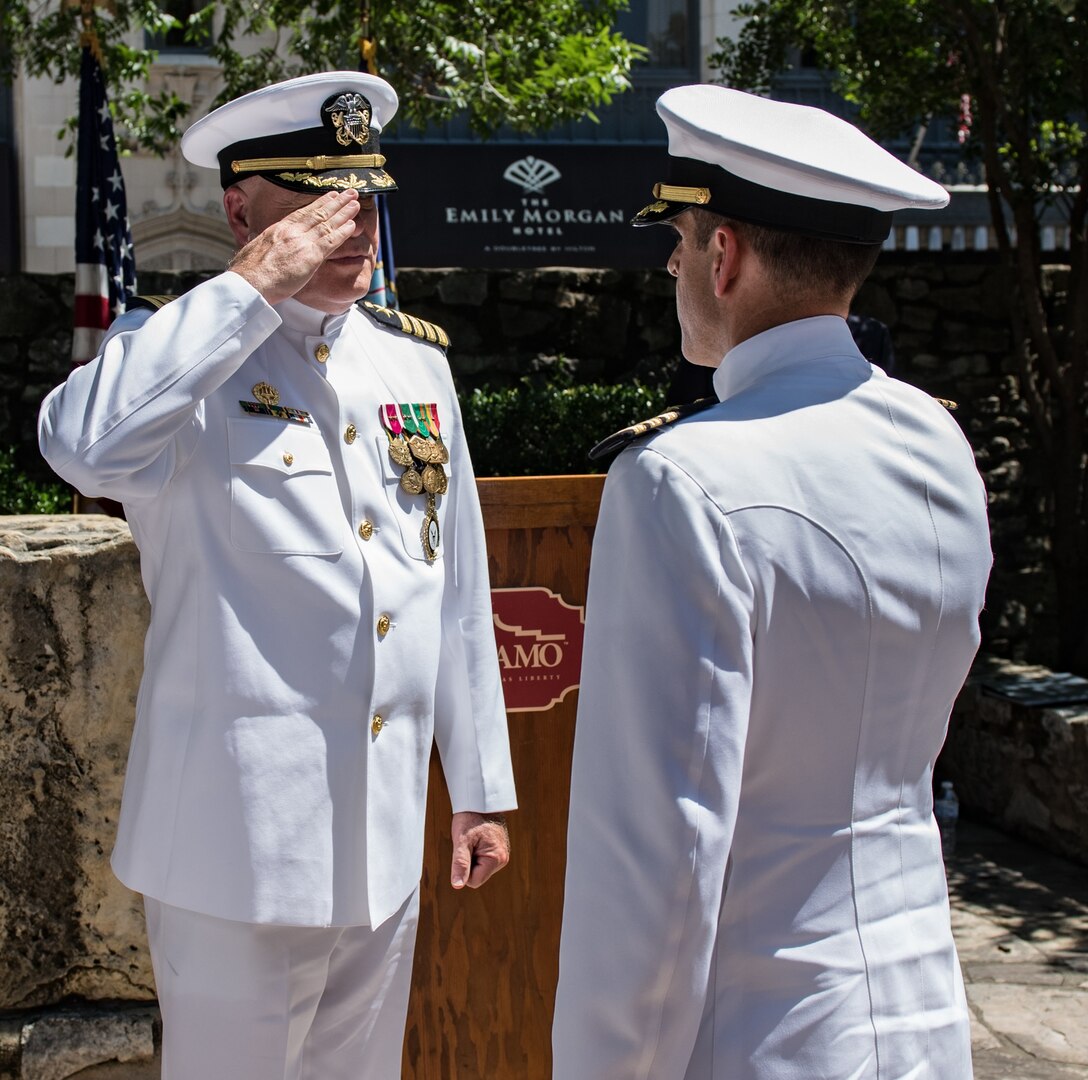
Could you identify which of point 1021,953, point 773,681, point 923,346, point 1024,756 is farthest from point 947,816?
point 773,681

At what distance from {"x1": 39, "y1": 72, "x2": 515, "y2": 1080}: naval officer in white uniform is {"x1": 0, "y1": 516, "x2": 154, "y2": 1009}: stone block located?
637mm

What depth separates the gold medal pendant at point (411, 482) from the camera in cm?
225

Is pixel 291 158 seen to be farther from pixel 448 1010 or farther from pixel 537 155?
pixel 537 155

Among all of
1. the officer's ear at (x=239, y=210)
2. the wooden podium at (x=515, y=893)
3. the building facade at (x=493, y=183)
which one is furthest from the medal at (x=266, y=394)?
the building facade at (x=493, y=183)

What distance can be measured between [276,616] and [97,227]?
495cm

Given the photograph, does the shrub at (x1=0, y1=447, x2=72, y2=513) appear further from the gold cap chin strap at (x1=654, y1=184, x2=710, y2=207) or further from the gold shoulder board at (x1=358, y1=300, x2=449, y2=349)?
the gold cap chin strap at (x1=654, y1=184, x2=710, y2=207)

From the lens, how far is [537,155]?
11.5 m

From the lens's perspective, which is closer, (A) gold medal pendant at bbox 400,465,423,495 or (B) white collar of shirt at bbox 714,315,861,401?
(B) white collar of shirt at bbox 714,315,861,401

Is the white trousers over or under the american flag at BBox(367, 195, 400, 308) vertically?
under

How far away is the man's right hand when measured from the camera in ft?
6.72

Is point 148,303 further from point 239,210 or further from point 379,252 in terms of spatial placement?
point 379,252

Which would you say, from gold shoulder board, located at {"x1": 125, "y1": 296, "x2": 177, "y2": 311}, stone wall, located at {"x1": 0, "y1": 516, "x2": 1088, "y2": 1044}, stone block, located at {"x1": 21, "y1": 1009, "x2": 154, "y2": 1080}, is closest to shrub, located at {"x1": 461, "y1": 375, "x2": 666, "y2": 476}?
stone wall, located at {"x1": 0, "y1": 516, "x2": 1088, "y2": 1044}

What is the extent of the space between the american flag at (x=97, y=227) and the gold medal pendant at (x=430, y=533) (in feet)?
14.5

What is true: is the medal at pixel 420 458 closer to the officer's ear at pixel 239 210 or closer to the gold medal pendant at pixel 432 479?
the gold medal pendant at pixel 432 479
